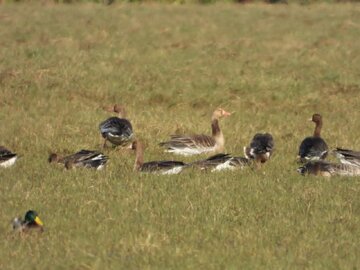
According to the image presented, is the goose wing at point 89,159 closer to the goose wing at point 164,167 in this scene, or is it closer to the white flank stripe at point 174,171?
the goose wing at point 164,167

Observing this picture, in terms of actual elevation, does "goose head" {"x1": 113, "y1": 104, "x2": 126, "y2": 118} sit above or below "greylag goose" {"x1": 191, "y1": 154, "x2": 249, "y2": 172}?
below

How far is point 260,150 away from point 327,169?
151 centimetres

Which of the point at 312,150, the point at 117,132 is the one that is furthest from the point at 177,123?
the point at 312,150

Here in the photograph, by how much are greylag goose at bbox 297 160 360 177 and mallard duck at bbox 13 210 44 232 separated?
5286 mm

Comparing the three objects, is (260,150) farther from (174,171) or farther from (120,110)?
(120,110)

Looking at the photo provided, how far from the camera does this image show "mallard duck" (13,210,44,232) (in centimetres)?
1076

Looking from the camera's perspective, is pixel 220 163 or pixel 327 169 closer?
pixel 327 169

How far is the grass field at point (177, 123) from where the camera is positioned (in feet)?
34.4

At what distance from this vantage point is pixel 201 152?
17.4m

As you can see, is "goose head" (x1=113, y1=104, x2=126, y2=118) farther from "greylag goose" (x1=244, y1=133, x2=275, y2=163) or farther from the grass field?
A: "greylag goose" (x1=244, y1=133, x2=275, y2=163)

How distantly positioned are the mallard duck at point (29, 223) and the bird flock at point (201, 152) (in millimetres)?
3907

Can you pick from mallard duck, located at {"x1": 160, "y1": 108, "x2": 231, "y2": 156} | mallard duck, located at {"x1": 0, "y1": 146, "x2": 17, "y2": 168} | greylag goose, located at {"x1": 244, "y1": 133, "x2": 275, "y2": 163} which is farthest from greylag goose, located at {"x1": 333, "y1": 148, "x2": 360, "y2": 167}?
mallard duck, located at {"x1": 0, "y1": 146, "x2": 17, "y2": 168}

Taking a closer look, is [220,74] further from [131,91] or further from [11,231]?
[11,231]

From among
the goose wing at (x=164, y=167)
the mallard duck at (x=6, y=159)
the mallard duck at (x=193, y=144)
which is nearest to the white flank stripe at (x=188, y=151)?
the mallard duck at (x=193, y=144)
